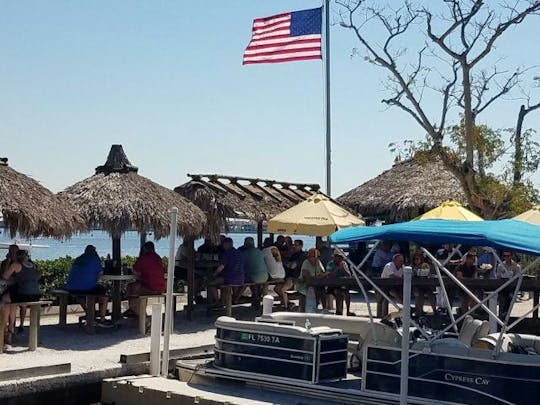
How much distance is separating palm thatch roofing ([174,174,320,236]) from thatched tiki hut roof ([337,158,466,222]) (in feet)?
18.3

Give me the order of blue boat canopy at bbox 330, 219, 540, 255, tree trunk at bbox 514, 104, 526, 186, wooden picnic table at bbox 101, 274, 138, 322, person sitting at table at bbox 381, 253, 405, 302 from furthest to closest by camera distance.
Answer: tree trunk at bbox 514, 104, 526, 186 < person sitting at table at bbox 381, 253, 405, 302 < wooden picnic table at bbox 101, 274, 138, 322 < blue boat canopy at bbox 330, 219, 540, 255

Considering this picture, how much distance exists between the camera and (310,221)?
1717 centimetres

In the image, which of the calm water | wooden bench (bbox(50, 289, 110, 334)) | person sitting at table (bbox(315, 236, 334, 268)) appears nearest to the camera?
wooden bench (bbox(50, 289, 110, 334))

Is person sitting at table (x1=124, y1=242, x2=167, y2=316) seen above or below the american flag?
below

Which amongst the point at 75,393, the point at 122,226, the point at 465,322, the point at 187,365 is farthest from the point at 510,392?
the point at 122,226

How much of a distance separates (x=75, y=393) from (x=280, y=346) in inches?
101

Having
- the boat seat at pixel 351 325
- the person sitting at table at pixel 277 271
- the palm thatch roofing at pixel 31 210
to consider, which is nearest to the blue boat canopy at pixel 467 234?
the boat seat at pixel 351 325

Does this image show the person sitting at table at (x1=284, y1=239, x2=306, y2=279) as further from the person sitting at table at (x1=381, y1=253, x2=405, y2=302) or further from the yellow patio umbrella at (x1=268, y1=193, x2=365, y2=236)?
the person sitting at table at (x1=381, y1=253, x2=405, y2=302)

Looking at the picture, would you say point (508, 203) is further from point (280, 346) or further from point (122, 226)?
point (280, 346)

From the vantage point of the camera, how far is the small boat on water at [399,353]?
376 inches

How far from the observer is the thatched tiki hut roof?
2517cm

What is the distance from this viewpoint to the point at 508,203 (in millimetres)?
23328

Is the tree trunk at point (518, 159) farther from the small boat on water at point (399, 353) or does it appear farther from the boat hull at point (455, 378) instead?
the boat hull at point (455, 378)

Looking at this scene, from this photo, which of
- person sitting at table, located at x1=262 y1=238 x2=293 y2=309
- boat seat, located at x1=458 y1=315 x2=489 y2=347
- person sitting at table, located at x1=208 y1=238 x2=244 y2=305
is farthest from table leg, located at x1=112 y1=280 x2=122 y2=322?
boat seat, located at x1=458 y1=315 x2=489 y2=347
